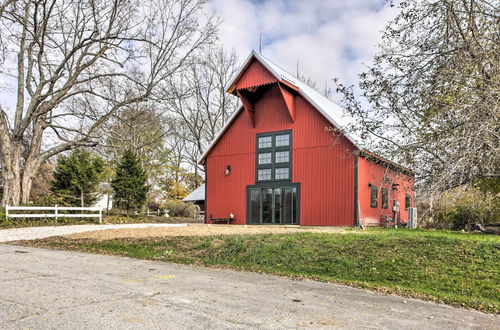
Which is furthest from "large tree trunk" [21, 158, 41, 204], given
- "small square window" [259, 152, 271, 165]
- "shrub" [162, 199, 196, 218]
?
"shrub" [162, 199, 196, 218]

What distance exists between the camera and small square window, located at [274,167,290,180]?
18.0 meters

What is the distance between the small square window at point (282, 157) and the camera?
17980 mm

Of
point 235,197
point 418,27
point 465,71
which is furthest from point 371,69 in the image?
point 235,197

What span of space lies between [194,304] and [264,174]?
14145 mm

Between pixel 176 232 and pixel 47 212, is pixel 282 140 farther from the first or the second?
pixel 47 212

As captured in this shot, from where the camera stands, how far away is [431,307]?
487 centimetres

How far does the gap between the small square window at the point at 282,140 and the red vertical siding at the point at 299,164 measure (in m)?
0.33

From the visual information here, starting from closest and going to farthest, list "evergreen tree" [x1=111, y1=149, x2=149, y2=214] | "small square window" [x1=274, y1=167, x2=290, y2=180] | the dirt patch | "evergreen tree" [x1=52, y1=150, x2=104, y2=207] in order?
1. the dirt patch
2. "small square window" [x1=274, y1=167, x2=290, y2=180]
3. "evergreen tree" [x1=52, y1=150, x2=104, y2=207]
4. "evergreen tree" [x1=111, y1=149, x2=149, y2=214]

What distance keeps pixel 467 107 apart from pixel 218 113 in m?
27.5

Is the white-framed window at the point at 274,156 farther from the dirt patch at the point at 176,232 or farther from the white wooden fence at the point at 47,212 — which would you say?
the white wooden fence at the point at 47,212

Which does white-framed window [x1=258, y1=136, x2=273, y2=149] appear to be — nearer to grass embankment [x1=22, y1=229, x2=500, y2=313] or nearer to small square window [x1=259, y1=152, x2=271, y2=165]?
small square window [x1=259, y1=152, x2=271, y2=165]

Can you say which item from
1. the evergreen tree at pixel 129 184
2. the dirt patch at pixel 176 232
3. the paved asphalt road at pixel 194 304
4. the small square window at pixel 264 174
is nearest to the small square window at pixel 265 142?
the small square window at pixel 264 174

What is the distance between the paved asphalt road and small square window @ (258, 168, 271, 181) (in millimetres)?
11739

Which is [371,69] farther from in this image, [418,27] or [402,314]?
[402,314]
